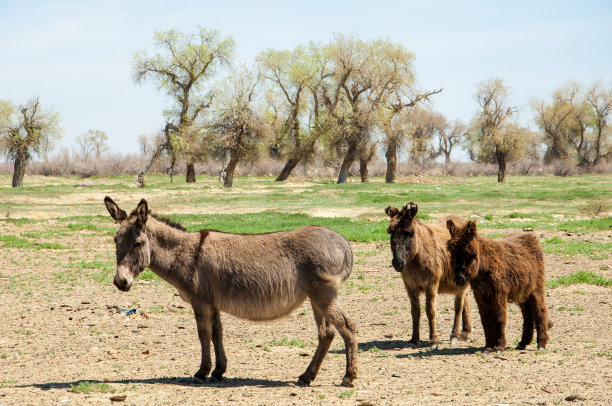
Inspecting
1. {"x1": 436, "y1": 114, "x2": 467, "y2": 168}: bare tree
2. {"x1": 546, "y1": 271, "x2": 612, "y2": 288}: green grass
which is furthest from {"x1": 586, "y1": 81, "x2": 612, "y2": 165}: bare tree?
{"x1": 546, "y1": 271, "x2": 612, "y2": 288}: green grass

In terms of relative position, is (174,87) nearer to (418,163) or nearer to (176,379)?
(418,163)

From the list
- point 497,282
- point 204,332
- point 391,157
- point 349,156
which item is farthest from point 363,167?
point 204,332

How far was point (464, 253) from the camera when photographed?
8469 mm

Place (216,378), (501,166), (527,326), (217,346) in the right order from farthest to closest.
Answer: (501,166) < (527,326) < (217,346) < (216,378)

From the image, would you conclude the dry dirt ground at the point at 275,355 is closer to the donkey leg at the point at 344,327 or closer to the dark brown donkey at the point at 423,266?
the donkey leg at the point at 344,327

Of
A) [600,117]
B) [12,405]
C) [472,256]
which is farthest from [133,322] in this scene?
[600,117]

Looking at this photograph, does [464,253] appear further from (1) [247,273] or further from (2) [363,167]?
(2) [363,167]

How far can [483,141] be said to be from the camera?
71.1 metres

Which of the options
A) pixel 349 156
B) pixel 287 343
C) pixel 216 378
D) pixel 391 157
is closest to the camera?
pixel 216 378

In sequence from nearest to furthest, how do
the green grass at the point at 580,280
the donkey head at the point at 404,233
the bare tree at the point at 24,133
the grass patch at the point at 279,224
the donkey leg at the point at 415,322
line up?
1. the donkey head at the point at 404,233
2. the donkey leg at the point at 415,322
3. the green grass at the point at 580,280
4. the grass patch at the point at 279,224
5. the bare tree at the point at 24,133

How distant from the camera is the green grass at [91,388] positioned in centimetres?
659

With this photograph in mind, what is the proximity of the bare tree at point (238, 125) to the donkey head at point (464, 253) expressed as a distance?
47.1m

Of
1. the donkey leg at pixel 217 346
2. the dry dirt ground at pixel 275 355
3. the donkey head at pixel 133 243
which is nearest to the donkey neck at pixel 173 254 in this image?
the donkey head at pixel 133 243

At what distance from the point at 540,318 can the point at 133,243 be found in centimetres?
570
